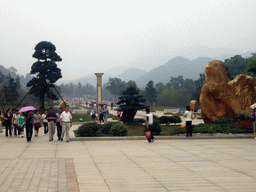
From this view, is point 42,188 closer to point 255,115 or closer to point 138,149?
point 138,149

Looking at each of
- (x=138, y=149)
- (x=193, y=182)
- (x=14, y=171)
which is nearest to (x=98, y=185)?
(x=193, y=182)

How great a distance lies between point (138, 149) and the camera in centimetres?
1337

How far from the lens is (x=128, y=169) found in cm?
916

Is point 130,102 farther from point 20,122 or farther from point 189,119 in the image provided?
point 20,122

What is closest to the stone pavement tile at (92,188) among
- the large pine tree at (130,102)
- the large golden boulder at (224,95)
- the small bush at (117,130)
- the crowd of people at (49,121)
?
the crowd of people at (49,121)

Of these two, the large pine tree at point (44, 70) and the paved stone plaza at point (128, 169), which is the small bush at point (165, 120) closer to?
the paved stone plaza at point (128, 169)

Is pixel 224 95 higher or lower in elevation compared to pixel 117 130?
higher

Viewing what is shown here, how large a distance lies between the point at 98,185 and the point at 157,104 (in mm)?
98321

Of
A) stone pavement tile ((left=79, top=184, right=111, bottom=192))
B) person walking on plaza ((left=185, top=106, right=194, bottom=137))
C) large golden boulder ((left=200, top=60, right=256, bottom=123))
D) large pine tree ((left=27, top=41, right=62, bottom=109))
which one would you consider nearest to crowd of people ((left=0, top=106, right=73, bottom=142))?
person walking on plaza ((left=185, top=106, right=194, bottom=137))

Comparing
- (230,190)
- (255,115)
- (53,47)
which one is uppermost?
(53,47)

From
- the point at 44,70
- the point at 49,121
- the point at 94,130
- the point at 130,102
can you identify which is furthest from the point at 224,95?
the point at 44,70

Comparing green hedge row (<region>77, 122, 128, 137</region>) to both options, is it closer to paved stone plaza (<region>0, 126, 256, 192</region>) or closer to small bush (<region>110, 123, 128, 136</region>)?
small bush (<region>110, 123, 128, 136</region>)

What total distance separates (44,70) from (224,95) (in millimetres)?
29213

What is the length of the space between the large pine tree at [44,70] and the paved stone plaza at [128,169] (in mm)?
32827
